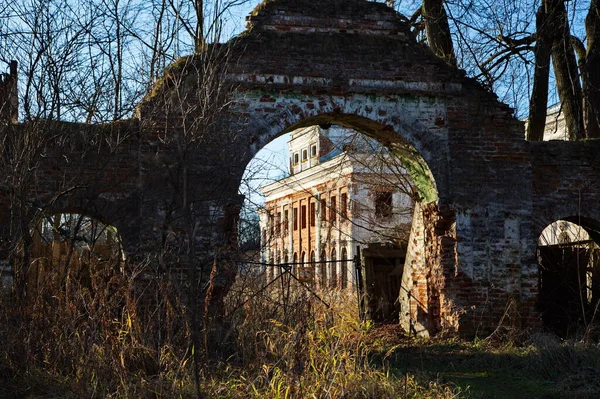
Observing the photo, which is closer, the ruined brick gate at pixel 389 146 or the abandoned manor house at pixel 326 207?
the ruined brick gate at pixel 389 146

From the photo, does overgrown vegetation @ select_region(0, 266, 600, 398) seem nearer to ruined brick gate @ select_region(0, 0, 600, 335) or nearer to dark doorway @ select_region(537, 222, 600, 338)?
ruined brick gate @ select_region(0, 0, 600, 335)

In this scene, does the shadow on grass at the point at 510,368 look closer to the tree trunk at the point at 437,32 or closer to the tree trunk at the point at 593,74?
the tree trunk at the point at 593,74

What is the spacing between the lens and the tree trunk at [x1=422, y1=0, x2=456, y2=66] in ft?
49.6

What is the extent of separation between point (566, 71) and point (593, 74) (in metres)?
0.89

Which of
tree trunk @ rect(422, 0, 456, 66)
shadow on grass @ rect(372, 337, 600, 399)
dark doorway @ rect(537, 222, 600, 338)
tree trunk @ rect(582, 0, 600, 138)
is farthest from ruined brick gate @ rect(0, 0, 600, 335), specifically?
tree trunk @ rect(422, 0, 456, 66)

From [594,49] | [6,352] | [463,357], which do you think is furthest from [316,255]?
[6,352]

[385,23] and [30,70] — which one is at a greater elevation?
[385,23]

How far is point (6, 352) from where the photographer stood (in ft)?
23.8

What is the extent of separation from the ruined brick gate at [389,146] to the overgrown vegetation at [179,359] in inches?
97.5

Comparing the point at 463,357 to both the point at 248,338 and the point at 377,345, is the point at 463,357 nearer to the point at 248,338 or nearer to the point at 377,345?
the point at 377,345

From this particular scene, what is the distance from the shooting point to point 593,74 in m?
13.3

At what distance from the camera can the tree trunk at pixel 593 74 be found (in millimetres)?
13184

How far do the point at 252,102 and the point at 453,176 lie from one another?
2959mm

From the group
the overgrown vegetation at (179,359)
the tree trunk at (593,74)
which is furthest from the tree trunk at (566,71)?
the overgrown vegetation at (179,359)
